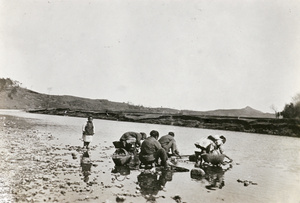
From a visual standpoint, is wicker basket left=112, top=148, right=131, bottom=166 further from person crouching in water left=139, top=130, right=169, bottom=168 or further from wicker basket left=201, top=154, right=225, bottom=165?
wicker basket left=201, top=154, right=225, bottom=165

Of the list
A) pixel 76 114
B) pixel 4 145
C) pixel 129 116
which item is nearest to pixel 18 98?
pixel 76 114

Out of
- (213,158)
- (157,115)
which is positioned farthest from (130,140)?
(157,115)

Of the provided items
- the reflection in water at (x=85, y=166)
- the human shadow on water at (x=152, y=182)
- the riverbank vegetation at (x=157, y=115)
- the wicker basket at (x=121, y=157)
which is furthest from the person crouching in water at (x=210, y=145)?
the riverbank vegetation at (x=157, y=115)

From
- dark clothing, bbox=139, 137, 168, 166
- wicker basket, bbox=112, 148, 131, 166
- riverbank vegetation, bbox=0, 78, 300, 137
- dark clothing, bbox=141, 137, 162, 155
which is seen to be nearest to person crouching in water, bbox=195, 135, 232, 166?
dark clothing, bbox=139, 137, 168, 166

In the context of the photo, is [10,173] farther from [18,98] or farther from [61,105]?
[61,105]

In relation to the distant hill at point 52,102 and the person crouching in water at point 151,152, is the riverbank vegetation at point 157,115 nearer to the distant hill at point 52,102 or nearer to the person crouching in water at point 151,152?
the distant hill at point 52,102
